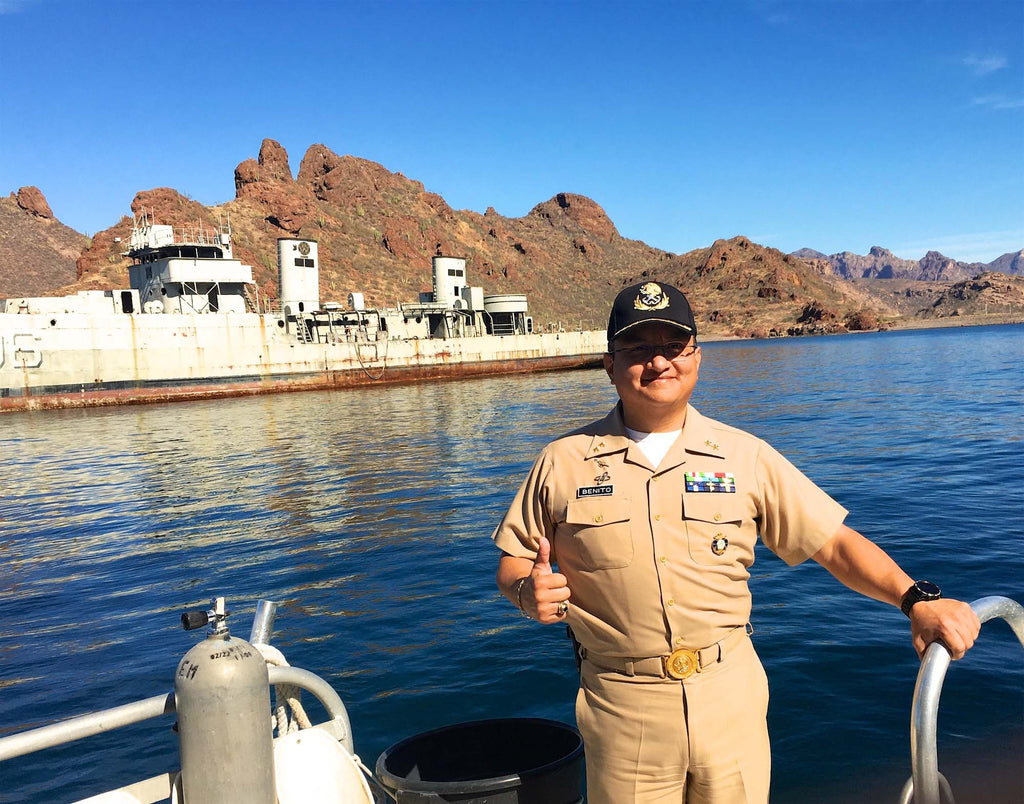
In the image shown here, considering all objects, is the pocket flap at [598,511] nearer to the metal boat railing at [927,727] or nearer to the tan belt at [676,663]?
the tan belt at [676,663]

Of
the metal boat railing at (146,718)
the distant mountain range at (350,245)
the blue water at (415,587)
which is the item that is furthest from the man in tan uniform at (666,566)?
the distant mountain range at (350,245)

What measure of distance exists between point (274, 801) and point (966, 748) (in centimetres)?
445

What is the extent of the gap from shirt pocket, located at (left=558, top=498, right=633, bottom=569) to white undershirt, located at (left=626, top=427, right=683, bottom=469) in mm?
206

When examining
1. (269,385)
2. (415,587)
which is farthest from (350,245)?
(415,587)

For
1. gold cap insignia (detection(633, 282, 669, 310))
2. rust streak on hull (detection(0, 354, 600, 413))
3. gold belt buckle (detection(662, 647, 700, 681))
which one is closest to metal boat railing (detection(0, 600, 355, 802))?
gold belt buckle (detection(662, 647, 700, 681))

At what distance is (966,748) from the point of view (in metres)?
4.86

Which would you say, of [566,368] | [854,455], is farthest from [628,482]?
[566,368]

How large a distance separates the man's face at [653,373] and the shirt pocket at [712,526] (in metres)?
0.33

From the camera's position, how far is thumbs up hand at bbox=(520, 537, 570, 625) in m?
2.38

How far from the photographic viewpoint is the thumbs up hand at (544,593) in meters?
2.38

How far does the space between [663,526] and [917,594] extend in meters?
0.83

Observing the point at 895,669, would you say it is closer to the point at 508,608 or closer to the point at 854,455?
the point at 508,608

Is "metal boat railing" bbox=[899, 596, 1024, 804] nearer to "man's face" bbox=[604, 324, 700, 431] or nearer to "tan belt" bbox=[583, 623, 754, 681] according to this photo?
"tan belt" bbox=[583, 623, 754, 681]

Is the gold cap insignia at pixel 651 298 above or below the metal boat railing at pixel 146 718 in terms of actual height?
above
